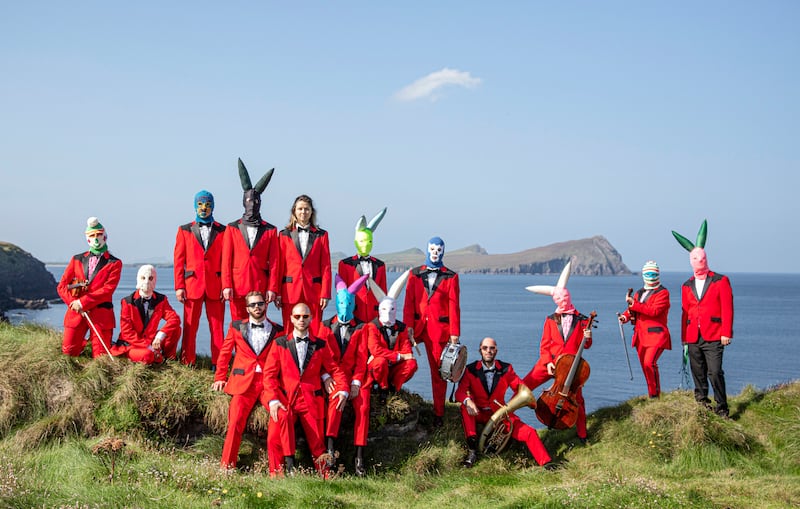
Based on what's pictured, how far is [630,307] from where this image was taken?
10406 millimetres

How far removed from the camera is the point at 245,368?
8.79m

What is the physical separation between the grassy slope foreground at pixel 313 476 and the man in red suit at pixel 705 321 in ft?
1.35

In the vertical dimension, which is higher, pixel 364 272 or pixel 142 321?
pixel 364 272

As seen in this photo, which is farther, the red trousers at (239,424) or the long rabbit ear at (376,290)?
the long rabbit ear at (376,290)

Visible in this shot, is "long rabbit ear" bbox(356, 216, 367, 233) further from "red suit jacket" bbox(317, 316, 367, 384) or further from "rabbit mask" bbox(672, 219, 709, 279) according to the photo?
"rabbit mask" bbox(672, 219, 709, 279)

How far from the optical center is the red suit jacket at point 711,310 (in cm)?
1016

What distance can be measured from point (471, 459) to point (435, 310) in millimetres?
1969

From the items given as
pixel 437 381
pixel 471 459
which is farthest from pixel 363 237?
pixel 471 459

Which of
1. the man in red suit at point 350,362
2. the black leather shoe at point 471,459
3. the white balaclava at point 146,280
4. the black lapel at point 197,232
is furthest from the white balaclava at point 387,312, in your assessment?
the white balaclava at point 146,280

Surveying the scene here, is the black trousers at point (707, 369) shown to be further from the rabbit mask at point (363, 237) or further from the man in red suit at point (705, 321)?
the rabbit mask at point (363, 237)

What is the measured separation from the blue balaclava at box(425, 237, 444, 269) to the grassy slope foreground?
6.03 feet

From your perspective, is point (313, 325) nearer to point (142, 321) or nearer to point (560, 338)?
point (142, 321)

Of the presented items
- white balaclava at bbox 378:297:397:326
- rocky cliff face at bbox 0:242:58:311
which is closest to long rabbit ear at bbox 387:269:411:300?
white balaclava at bbox 378:297:397:326

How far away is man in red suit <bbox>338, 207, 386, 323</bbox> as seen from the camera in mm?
10070
